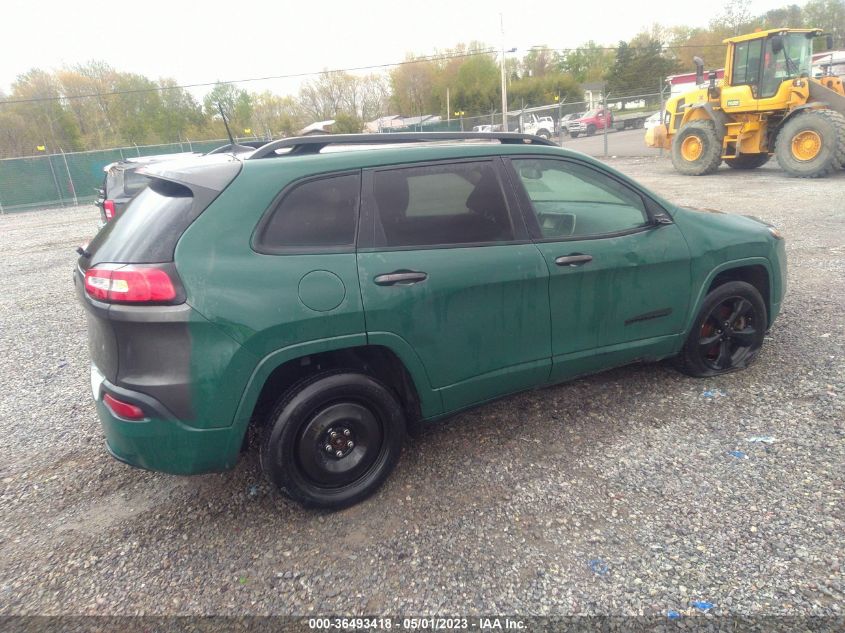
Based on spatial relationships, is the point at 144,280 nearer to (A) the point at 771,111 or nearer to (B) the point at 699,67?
(A) the point at 771,111

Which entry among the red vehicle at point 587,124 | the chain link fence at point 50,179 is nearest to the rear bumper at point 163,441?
the chain link fence at point 50,179

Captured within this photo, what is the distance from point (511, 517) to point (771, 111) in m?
14.0

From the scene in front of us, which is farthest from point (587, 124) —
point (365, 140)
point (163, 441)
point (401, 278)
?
point (163, 441)

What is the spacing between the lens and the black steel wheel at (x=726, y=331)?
11.7 feet

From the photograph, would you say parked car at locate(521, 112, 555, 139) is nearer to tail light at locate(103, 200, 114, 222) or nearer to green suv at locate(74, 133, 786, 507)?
tail light at locate(103, 200, 114, 222)

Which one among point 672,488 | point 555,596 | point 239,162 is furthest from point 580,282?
point 239,162

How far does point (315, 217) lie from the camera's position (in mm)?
2535

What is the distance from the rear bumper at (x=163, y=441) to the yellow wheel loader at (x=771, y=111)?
14.0 metres

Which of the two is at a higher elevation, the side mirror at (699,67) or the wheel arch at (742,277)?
the side mirror at (699,67)

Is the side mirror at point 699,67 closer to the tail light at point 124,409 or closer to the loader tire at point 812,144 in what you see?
the loader tire at point 812,144

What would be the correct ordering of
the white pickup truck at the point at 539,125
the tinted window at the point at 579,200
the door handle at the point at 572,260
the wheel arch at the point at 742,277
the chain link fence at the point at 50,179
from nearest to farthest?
the door handle at the point at 572,260, the tinted window at the point at 579,200, the wheel arch at the point at 742,277, the chain link fence at the point at 50,179, the white pickup truck at the point at 539,125

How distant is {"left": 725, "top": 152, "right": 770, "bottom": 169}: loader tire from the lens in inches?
567

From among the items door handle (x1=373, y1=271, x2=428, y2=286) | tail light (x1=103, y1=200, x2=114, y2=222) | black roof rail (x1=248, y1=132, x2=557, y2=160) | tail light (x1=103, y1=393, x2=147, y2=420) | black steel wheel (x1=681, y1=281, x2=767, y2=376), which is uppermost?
black roof rail (x1=248, y1=132, x2=557, y2=160)

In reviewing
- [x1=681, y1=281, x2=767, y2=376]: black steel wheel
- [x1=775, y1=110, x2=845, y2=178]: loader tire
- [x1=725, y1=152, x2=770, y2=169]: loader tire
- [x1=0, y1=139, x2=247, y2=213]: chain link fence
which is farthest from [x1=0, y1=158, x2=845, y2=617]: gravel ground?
[x1=0, y1=139, x2=247, y2=213]: chain link fence
